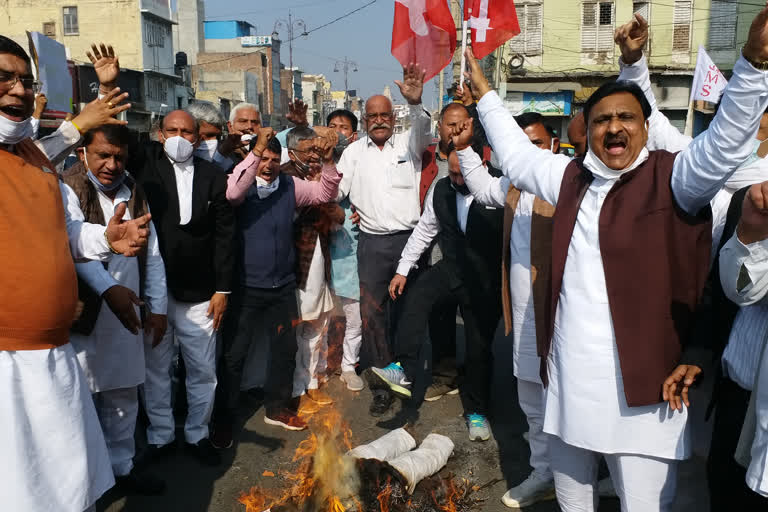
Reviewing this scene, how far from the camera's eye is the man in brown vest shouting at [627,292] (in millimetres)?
2436

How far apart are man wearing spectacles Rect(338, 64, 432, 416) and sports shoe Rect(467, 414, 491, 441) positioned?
3.73 feet

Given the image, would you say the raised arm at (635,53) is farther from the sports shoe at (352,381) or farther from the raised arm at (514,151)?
the sports shoe at (352,381)

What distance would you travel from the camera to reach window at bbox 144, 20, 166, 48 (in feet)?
144

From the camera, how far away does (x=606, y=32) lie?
2638 centimetres

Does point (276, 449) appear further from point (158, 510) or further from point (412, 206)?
point (412, 206)

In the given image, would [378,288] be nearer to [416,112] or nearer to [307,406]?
[307,406]

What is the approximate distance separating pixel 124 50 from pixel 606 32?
32.2 metres

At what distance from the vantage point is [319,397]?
548cm

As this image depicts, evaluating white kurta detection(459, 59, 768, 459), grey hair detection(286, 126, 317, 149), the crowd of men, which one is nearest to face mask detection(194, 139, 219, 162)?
the crowd of men

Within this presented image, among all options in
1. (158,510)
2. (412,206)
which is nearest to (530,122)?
(412,206)

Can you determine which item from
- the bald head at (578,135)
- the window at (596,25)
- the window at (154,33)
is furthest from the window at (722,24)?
the window at (154,33)

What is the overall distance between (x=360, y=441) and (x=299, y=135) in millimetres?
2344

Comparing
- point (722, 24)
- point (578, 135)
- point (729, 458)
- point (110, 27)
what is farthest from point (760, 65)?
point (110, 27)

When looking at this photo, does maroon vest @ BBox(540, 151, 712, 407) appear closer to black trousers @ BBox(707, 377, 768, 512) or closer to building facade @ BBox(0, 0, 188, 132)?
black trousers @ BBox(707, 377, 768, 512)
